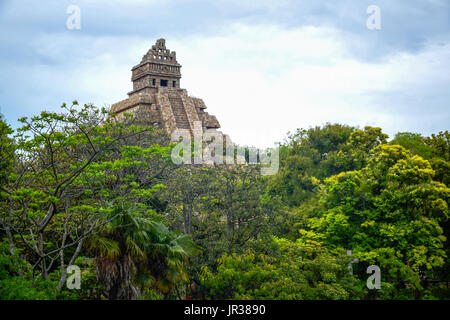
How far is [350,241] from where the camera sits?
2673 cm

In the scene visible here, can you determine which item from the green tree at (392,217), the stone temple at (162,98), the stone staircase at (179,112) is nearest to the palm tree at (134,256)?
the green tree at (392,217)

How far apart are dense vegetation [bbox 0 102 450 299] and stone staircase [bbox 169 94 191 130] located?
8588mm

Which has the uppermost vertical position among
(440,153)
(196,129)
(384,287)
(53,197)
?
(196,129)

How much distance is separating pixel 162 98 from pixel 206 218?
1993 centimetres

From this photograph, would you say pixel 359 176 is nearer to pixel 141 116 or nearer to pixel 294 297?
pixel 294 297

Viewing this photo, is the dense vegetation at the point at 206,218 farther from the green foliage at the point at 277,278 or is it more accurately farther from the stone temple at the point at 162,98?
the stone temple at the point at 162,98

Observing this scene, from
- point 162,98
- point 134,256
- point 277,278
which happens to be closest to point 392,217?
point 277,278

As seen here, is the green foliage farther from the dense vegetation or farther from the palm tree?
the palm tree

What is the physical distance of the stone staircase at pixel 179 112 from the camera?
39.1 meters

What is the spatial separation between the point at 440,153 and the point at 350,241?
22.8 feet

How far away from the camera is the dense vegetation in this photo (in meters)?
15.1

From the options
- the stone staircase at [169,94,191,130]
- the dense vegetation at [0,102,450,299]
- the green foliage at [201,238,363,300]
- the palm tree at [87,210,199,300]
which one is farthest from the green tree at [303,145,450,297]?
the stone staircase at [169,94,191,130]

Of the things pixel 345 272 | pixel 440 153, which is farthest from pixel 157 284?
pixel 440 153

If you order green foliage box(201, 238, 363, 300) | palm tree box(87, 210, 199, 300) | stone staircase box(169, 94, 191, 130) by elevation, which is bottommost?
green foliage box(201, 238, 363, 300)
